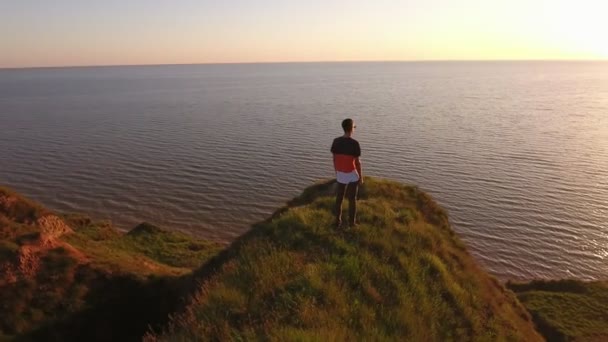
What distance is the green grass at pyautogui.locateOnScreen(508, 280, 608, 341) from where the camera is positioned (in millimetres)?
22547

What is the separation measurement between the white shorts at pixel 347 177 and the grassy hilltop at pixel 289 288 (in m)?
1.81

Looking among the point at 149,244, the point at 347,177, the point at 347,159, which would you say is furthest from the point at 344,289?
the point at 149,244

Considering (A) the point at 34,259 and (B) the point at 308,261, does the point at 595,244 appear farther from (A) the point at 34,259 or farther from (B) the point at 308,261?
(A) the point at 34,259

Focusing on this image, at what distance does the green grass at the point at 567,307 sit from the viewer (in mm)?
22547

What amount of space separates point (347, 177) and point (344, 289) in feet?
13.8

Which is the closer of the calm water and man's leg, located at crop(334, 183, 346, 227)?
man's leg, located at crop(334, 183, 346, 227)

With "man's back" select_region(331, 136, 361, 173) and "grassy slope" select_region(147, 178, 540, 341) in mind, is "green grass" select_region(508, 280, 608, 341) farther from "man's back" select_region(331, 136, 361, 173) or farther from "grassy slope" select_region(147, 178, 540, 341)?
"man's back" select_region(331, 136, 361, 173)

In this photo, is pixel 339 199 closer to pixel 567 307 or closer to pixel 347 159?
pixel 347 159

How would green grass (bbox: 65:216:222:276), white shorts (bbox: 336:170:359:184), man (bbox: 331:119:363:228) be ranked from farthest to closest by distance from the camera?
green grass (bbox: 65:216:222:276), white shorts (bbox: 336:170:359:184), man (bbox: 331:119:363:228)

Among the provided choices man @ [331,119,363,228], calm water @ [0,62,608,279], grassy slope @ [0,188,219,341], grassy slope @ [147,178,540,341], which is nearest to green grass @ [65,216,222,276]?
calm water @ [0,62,608,279]

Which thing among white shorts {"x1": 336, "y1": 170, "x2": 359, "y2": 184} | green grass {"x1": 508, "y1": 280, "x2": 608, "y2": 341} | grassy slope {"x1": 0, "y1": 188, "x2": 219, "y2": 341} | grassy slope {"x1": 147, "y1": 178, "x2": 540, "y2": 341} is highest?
white shorts {"x1": 336, "y1": 170, "x2": 359, "y2": 184}

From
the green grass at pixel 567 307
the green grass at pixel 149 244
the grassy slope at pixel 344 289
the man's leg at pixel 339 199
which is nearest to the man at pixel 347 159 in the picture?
the man's leg at pixel 339 199

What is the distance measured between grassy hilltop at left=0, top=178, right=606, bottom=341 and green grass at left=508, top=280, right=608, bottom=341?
11.0 inches

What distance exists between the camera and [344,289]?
33.4ft
